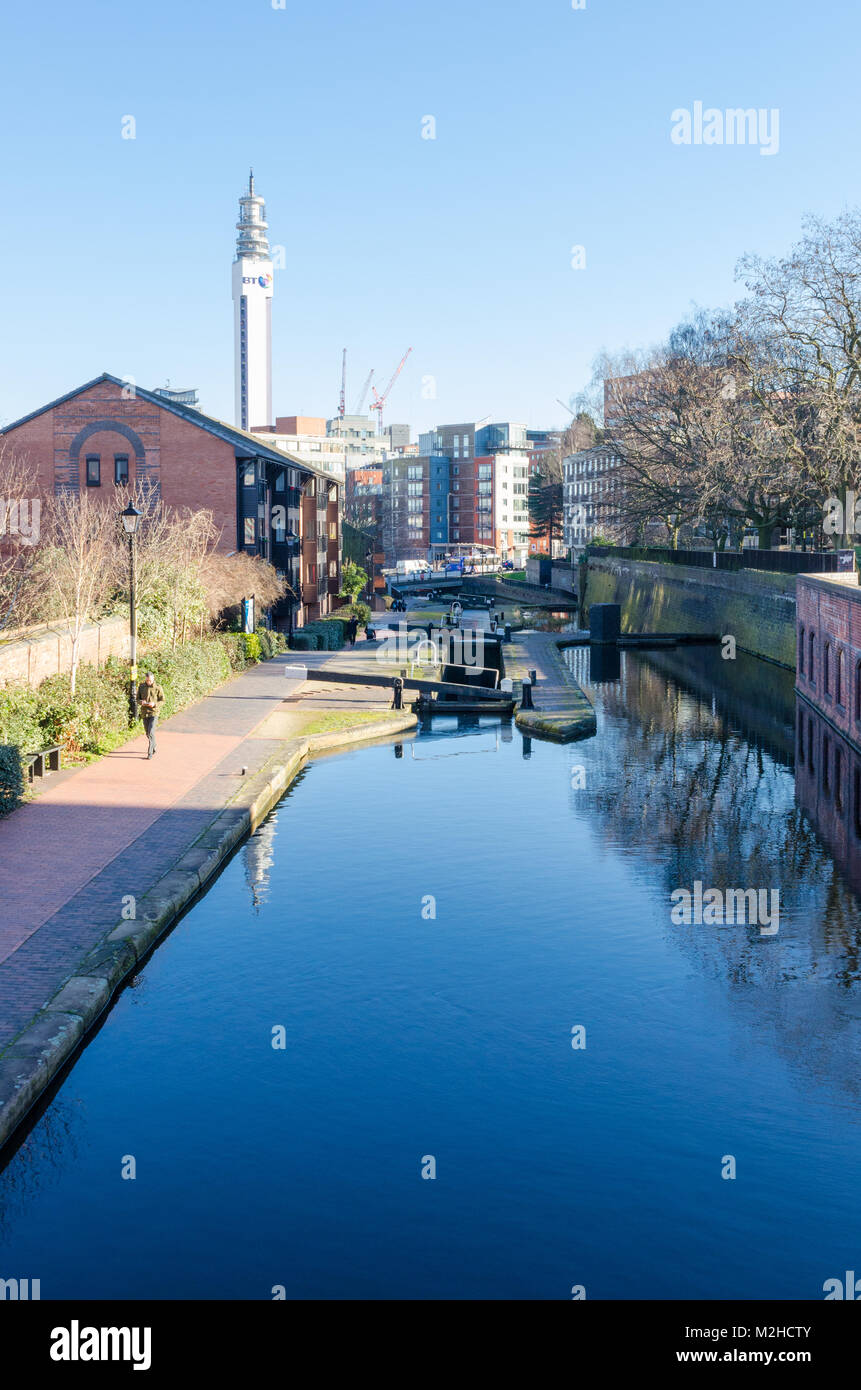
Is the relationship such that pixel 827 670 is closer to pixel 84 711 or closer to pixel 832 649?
pixel 832 649

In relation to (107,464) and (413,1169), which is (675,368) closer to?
(107,464)

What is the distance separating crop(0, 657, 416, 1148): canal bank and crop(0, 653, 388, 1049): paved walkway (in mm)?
23

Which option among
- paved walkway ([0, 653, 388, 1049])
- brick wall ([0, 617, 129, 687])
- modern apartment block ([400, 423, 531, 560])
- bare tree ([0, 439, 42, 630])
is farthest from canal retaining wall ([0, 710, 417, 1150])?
modern apartment block ([400, 423, 531, 560])

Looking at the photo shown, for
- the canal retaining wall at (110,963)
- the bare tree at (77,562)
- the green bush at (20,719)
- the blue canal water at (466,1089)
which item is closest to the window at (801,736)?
the blue canal water at (466,1089)

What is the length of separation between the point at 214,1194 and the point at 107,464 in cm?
4527

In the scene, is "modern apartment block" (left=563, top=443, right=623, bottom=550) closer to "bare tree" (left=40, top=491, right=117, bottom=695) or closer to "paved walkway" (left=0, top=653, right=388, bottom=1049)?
"bare tree" (left=40, top=491, right=117, bottom=695)

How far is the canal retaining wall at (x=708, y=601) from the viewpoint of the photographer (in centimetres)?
4916

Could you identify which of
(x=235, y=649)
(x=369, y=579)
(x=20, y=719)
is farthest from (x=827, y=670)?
(x=369, y=579)

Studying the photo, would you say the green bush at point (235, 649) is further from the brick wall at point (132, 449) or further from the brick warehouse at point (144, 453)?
the brick wall at point (132, 449)

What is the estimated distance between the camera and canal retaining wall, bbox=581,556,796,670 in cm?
4916

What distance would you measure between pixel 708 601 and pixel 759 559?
840 cm

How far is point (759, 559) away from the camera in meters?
53.8

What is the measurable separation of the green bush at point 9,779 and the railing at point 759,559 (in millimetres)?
29944

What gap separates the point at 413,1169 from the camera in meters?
10.6
